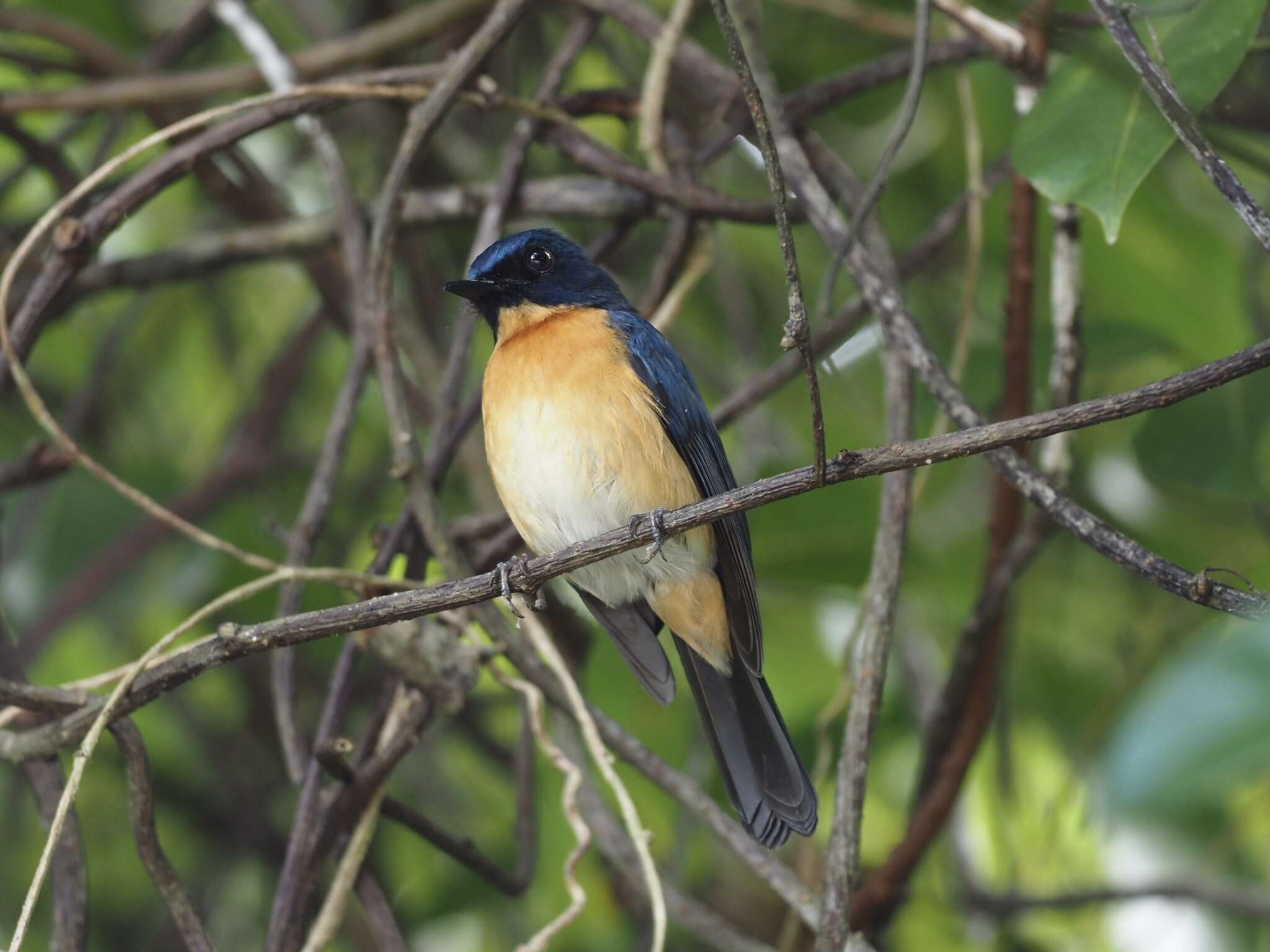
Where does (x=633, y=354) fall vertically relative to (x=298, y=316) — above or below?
below

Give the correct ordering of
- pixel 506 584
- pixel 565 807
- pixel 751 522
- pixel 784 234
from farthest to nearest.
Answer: pixel 751 522
pixel 565 807
pixel 506 584
pixel 784 234

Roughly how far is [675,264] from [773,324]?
183 cm

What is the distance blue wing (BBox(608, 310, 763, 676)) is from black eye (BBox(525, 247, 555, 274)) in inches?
13.5

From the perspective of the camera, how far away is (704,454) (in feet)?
11.1

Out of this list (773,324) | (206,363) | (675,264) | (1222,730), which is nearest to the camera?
(1222,730)

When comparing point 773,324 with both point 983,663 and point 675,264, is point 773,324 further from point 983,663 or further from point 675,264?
point 983,663

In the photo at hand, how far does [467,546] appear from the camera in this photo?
3477mm

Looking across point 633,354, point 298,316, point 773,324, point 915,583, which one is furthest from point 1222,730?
point 298,316

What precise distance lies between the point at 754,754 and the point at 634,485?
0.69 meters

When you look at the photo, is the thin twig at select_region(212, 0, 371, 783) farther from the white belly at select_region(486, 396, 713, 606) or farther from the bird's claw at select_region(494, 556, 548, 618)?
the bird's claw at select_region(494, 556, 548, 618)

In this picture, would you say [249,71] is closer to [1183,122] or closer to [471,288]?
[471,288]

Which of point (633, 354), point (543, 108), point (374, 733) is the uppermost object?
point (543, 108)

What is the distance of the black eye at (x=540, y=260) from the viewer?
365 centimetres

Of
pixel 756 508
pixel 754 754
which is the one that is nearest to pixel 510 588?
pixel 756 508
